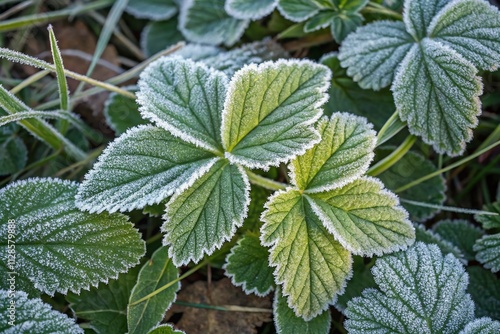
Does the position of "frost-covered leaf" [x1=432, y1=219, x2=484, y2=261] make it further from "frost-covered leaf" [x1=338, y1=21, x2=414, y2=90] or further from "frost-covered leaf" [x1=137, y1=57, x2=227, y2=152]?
"frost-covered leaf" [x1=137, y1=57, x2=227, y2=152]

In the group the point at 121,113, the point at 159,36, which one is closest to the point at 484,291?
the point at 121,113

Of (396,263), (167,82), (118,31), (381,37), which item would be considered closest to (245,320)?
(396,263)

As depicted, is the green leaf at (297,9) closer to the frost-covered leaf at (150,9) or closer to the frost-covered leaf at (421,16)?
the frost-covered leaf at (421,16)

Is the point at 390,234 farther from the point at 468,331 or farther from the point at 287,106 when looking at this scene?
the point at 287,106

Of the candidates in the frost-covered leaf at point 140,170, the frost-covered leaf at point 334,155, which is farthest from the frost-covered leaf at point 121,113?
the frost-covered leaf at point 334,155

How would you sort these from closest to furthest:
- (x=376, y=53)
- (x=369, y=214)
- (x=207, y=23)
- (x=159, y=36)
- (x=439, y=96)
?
(x=369, y=214) < (x=439, y=96) < (x=376, y=53) < (x=207, y=23) < (x=159, y=36)

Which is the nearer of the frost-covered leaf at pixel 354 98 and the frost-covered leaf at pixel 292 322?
the frost-covered leaf at pixel 292 322

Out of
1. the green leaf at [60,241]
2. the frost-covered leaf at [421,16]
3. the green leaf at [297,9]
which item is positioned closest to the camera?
the green leaf at [60,241]

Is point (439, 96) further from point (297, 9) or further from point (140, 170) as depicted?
point (140, 170)
